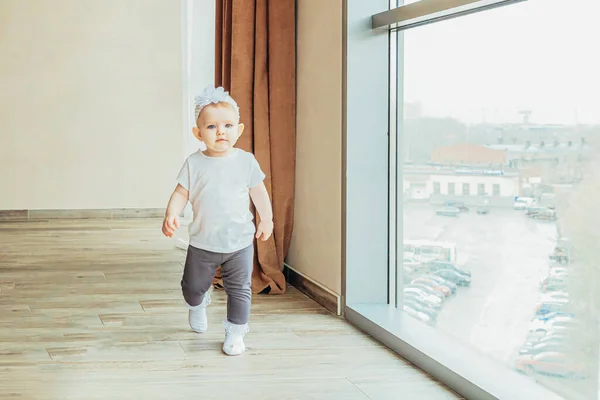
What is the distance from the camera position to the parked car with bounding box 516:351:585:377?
1951mm

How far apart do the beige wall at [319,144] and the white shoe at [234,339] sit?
534 millimetres

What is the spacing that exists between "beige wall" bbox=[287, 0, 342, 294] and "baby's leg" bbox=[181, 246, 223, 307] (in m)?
0.53

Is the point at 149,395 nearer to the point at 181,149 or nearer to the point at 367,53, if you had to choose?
the point at 367,53

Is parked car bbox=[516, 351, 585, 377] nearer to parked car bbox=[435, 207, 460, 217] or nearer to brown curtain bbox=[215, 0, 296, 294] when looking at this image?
parked car bbox=[435, 207, 460, 217]

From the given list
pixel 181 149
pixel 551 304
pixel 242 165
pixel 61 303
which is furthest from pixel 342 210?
pixel 181 149

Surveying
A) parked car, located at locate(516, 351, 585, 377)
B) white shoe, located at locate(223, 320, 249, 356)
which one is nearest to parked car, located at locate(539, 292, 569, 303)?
parked car, located at locate(516, 351, 585, 377)

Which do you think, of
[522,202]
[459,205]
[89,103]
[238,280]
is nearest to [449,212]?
[459,205]

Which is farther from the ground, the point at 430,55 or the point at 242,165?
the point at 430,55

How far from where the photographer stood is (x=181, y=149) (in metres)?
6.84

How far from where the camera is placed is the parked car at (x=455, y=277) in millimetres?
2451

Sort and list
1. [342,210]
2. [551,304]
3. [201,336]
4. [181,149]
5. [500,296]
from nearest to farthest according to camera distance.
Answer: [551,304]
[500,296]
[201,336]
[342,210]
[181,149]

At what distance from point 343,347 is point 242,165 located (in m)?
0.66

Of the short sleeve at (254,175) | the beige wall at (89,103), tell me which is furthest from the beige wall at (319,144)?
the beige wall at (89,103)

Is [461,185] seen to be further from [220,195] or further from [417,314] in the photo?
[220,195]
